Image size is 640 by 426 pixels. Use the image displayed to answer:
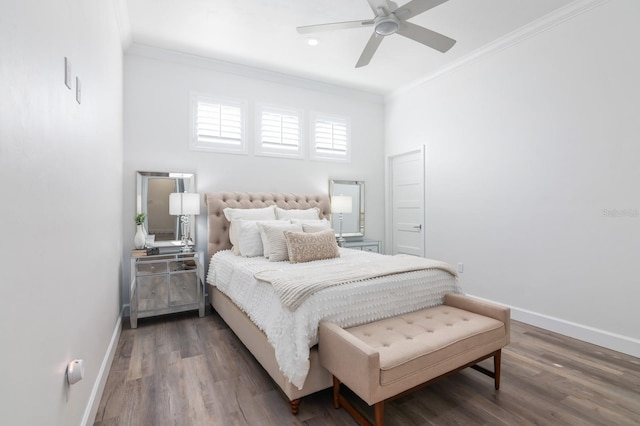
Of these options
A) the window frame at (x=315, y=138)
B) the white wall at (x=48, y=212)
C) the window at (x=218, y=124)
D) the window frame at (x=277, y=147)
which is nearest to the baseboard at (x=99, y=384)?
the white wall at (x=48, y=212)

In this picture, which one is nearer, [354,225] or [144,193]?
[144,193]

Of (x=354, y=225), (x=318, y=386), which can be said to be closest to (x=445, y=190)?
(x=354, y=225)

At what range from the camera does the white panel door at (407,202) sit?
4.75m

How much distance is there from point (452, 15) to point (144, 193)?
3.81 metres

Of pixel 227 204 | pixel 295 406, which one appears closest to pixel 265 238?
pixel 227 204

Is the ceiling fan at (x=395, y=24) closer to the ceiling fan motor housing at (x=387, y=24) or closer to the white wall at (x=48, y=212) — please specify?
the ceiling fan motor housing at (x=387, y=24)

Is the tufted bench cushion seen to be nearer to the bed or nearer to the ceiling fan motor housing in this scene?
the bed

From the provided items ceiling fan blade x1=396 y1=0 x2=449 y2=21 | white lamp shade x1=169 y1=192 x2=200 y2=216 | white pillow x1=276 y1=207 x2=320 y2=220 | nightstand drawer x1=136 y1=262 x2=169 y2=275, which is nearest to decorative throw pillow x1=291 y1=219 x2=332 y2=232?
white pillow x1=276 y1=207 x2=320 y2=220

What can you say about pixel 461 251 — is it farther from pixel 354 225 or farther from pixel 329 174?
pixel 329 174

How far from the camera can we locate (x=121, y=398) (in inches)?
80.2

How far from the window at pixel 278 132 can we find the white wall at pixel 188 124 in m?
0.10

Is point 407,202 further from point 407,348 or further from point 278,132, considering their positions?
point 407,348

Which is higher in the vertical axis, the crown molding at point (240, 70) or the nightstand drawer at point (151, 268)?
the crown molding at point (240, 70)

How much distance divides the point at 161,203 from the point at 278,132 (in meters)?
1.82
